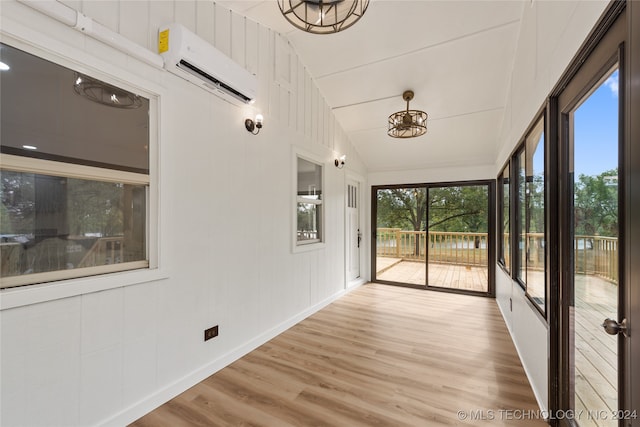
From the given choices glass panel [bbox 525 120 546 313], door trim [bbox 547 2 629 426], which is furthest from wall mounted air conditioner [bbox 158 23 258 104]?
glass panel [bbox 525 120 546 313]

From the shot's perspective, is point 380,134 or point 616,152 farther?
point 380,134

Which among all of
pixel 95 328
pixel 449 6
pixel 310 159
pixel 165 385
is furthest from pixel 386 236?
pixel 95 328

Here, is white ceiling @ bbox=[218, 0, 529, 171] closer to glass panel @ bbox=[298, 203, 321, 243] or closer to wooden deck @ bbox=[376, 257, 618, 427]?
glass panel @ bbox=[298, 203, 321, 243]

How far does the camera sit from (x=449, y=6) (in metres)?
2.62

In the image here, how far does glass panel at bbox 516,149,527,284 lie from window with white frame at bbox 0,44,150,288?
3.17 m

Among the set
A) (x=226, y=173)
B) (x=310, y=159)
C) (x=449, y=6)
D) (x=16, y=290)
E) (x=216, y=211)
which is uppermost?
(x=449, y=6)

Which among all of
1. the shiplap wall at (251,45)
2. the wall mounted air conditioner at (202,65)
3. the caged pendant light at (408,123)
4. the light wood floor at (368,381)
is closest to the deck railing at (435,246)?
the light wood floor at (368,381)

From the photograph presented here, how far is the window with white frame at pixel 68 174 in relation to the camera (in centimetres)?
138

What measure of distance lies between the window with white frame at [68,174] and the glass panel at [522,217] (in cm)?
317

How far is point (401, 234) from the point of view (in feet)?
19.6

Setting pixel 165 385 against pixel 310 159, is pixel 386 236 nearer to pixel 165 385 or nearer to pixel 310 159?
pixel 310 159

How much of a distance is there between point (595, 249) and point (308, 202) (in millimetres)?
2944

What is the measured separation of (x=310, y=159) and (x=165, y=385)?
2852mm

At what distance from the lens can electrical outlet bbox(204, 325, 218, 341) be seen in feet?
7.57
